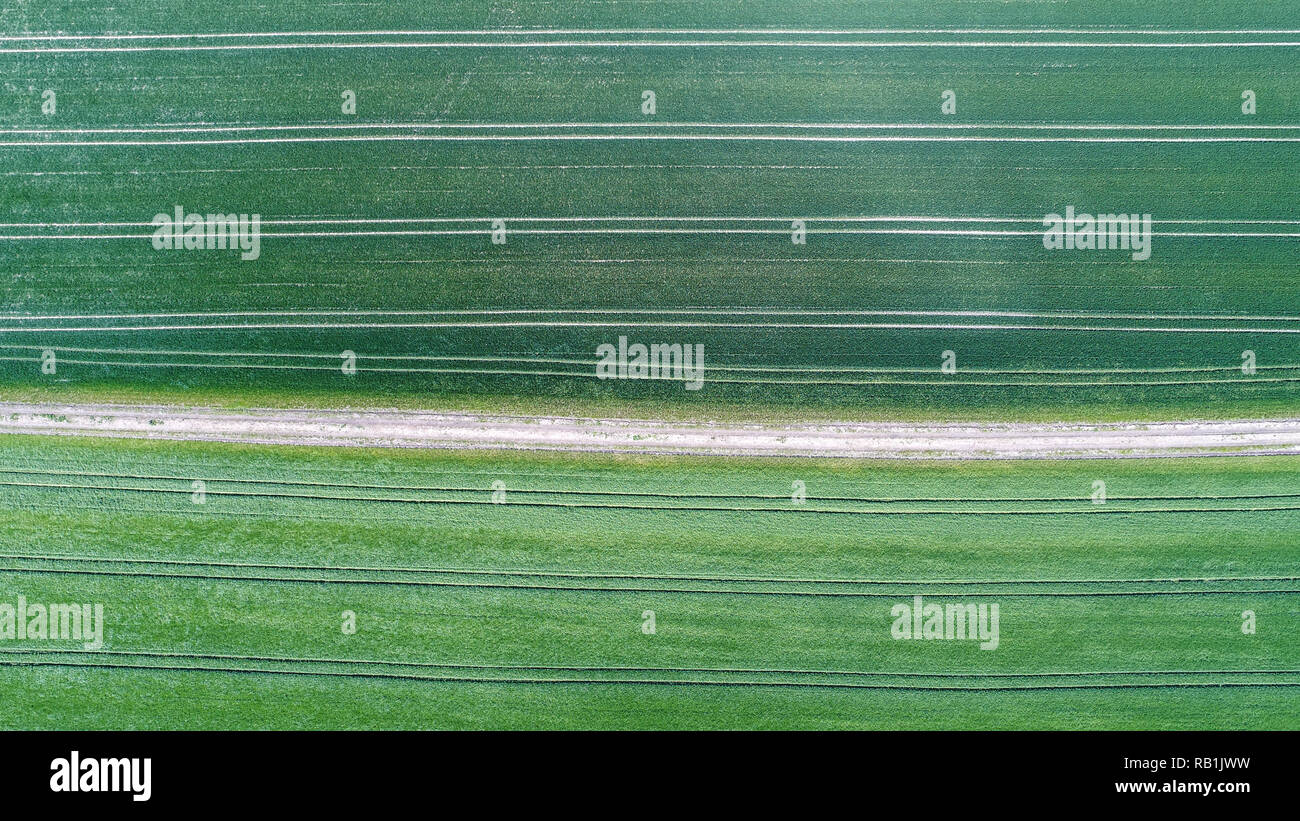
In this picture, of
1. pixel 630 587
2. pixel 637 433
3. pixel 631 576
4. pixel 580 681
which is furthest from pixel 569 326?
pixel 580 681

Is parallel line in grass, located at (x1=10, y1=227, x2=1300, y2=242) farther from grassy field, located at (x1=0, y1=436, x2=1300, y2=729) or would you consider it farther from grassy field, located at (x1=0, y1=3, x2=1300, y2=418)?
grassy field, located at (x1=0, y1=436, x2=1300, y2=729)

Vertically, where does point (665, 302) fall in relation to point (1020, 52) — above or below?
below

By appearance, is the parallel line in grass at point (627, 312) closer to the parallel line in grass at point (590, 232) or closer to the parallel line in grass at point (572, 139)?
the parallel line in grass at point (590, 232)

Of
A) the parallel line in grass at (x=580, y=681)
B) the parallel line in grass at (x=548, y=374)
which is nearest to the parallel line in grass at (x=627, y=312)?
the parallel line in grass at (x=548, y=374)
